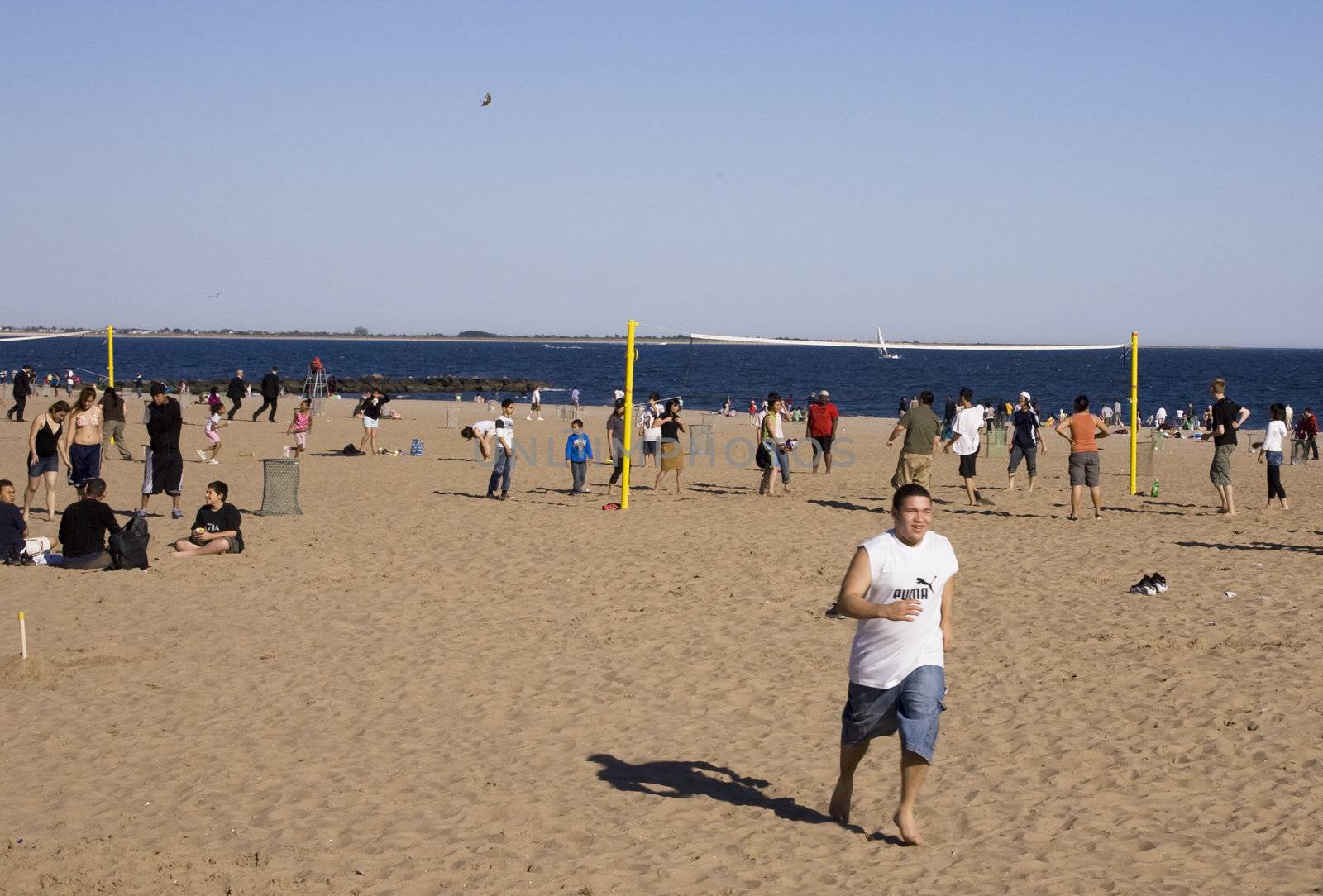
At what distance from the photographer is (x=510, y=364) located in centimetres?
12231

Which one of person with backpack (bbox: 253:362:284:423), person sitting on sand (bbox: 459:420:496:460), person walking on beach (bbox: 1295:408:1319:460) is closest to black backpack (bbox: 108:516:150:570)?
person sitting on sand (bbox: 459:420:496:460)

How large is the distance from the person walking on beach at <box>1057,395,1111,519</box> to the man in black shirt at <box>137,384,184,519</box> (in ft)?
31.4

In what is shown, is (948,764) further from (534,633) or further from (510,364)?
(510,364)

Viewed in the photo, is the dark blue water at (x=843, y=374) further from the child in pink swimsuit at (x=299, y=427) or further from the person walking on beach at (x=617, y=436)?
the person walking on beach at (x=617, y=436)

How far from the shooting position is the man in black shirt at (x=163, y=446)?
13367 millimetres

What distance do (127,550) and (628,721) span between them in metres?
6.02

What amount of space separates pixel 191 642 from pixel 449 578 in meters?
2.78

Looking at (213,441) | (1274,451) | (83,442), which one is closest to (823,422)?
(1274,451)

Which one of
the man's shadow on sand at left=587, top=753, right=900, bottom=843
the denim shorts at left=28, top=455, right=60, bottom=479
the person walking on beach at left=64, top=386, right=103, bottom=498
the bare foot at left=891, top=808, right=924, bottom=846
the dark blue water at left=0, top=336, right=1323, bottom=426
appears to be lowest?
the man's shadow on sand at left=587, top=753, right=900, bottom=843

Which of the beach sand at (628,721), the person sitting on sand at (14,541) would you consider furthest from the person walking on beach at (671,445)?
the person sitting on sand at (14,541)

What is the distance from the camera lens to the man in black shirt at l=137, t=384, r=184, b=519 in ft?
43.9

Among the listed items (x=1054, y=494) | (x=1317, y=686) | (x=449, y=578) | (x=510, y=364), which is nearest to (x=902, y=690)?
(x=1317, y=686)

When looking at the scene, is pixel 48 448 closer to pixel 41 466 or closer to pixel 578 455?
pixel 41 466

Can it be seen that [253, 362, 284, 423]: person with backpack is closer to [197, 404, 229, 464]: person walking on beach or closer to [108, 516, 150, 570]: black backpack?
[197, 404, 229, 464]: person walking on beach
